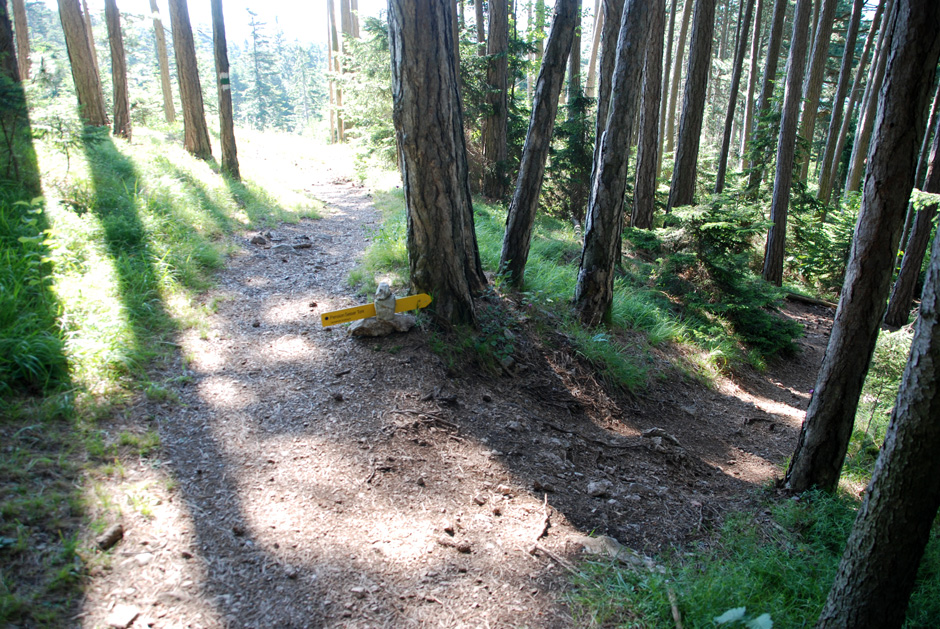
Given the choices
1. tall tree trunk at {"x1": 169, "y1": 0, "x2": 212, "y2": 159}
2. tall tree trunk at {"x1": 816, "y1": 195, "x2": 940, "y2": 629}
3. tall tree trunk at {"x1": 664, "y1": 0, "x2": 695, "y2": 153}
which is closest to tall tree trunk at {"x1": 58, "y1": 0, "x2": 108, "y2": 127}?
tall tree trunk at {"x1": 169, "y1": 0, "x2": 212, "y2": 159}

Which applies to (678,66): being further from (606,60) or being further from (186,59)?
(186,59)

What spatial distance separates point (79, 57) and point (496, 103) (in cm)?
898

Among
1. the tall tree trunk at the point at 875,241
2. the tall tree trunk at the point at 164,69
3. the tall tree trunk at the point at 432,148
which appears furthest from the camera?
the tall tree trunk at the point at 164,69

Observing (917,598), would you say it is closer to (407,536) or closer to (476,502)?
(476,502)

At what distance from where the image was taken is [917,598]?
8.96ft

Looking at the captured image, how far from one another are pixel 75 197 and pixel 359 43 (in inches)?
350

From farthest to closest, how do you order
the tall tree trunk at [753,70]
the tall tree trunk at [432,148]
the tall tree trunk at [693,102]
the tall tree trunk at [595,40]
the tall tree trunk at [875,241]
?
1. the tall tree trunk at [595,40]
2. the tall tree trunk at [753,70]
3. the tall tree trunk at [693,102]
4. the tall tree trunk at [432,148]
5. the tall tree trunk at [875,241]

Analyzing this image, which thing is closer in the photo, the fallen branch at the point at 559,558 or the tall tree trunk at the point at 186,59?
the fallen branch at the point at 559,558

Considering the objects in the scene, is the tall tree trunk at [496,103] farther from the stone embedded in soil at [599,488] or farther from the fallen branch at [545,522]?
the fallen branch at [545,522]

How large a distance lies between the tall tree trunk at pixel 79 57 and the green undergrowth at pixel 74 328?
14.4 ft

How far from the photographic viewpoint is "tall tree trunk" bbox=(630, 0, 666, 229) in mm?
11023

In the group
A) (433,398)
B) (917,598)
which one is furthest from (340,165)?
(917,598)

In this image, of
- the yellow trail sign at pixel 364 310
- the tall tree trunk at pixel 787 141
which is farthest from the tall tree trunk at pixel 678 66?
the yellow trail sign at pixel 364 310

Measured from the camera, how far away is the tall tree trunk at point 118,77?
12.8 meters
